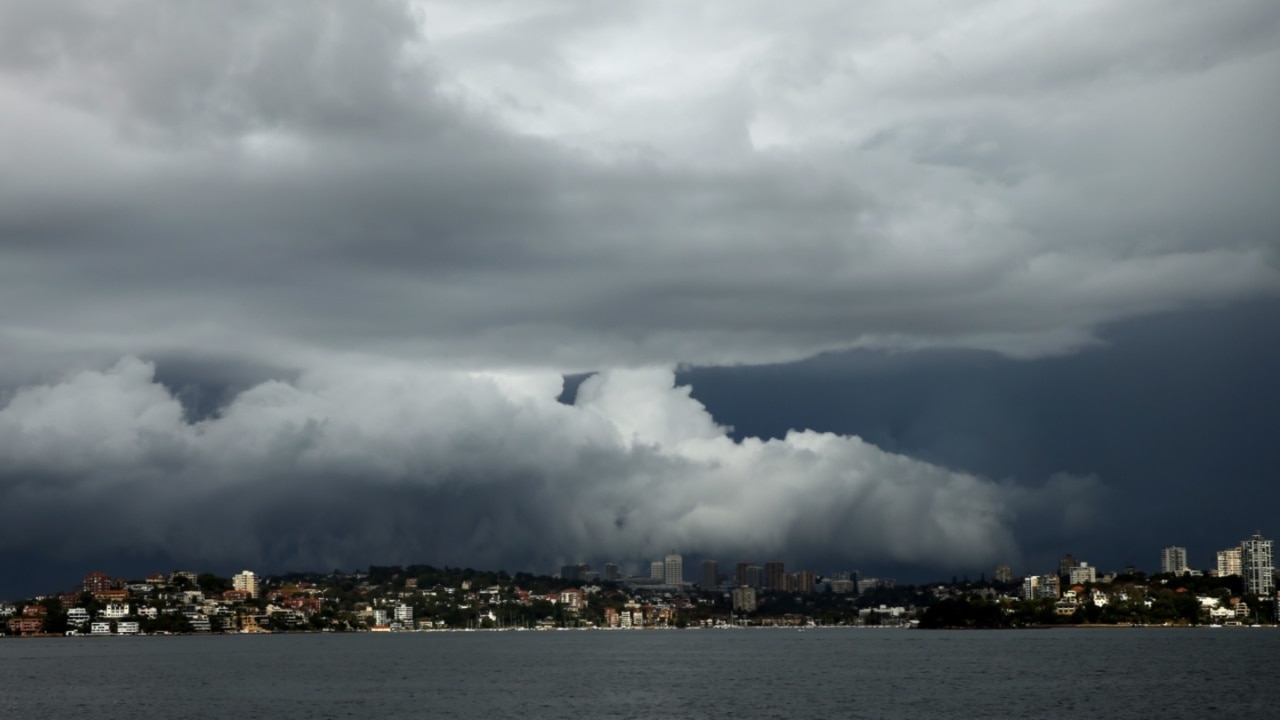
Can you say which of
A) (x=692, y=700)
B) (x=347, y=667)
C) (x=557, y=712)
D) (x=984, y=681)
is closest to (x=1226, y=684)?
(x=984, y=681)

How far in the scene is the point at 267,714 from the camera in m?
103

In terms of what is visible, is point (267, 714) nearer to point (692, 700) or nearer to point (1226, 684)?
point (692, 700)

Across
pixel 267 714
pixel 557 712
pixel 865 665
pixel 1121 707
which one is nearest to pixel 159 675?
pixel 267 714

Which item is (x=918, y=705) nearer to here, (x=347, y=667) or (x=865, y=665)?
(x=865, y=665)

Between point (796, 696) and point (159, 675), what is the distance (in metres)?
79.2

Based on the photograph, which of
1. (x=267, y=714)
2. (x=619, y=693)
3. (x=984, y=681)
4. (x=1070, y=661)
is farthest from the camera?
(x=1070, y=661)

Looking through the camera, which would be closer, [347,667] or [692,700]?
[692,700]

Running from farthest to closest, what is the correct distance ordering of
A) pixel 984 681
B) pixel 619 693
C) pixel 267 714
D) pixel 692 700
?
pixel 984 681
pixel 619 693
pixel 692 700
pixel 267 714

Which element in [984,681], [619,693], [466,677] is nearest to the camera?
[619,693]

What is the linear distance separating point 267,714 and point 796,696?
44285mm

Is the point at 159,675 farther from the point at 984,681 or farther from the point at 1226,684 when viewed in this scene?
the point at 1226,684

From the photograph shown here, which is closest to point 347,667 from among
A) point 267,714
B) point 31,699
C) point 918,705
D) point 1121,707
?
point 31,699

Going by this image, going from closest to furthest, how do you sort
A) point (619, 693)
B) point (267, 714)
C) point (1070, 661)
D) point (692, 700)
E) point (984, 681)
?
point (267, 714) → point (692, 700) → point (619, 693) → point (984, 681) → point (1070, 661)

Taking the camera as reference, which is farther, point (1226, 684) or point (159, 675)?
point (159, 675)
